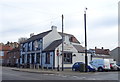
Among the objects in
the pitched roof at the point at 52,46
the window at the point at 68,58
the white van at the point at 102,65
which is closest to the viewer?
the white van at the point at 102,65

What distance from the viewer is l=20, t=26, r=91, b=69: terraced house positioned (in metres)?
41.1

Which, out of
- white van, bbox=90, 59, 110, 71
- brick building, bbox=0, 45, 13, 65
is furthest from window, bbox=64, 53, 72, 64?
brick building, bbox=0, 45, 13, 65

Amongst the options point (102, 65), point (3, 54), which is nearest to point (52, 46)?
point (102, 65)

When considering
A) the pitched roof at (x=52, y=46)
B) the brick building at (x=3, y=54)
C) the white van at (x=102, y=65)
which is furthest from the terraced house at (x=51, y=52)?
the brick building at (x=3, y=54)

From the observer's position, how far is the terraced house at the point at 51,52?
41.1m

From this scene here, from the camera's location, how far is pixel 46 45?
45125mm

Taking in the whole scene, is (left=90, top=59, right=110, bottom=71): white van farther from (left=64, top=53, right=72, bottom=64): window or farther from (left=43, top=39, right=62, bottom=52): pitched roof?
(left=43, top=39, right=62, bottom=52): pitched roof

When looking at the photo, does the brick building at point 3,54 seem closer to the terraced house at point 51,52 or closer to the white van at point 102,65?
the terraced house at point 51,52

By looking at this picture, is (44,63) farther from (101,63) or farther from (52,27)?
(101,63)

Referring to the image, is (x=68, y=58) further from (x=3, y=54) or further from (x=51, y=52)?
(x=3, y=54)

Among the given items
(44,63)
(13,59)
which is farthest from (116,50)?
(44,63)

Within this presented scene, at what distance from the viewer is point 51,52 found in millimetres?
41594

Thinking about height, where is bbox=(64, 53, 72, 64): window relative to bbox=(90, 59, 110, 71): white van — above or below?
above

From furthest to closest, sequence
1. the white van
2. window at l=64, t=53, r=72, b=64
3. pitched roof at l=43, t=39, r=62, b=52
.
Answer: window at l=64, t=53, r=72, b=64
pitched roof at l=43, t=39, r=62, b=52
the white van
